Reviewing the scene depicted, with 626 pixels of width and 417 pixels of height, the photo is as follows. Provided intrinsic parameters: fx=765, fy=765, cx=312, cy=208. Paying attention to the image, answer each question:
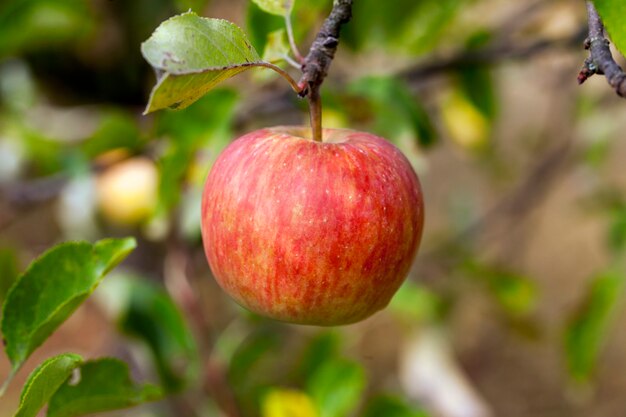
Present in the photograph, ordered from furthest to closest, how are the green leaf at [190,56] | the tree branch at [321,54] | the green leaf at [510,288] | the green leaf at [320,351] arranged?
the green leaf at [510,288], the green leaf at [320,351], the tree branch at [321,54], the green leaf at [190,56]

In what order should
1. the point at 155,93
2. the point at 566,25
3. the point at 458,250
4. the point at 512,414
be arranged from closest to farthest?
the point at 155,93
the point at 566,25
the point at 458,250
the point at 512,414

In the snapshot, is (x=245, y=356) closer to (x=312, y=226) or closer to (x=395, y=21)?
(x=395, y=21)

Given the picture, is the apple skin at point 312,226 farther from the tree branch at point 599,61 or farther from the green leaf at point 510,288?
the green leaf at point 510,288

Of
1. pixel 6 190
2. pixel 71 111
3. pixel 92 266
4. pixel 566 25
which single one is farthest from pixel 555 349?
pixel 92 266


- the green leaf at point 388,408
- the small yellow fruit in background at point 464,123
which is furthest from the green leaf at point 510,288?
the green leaf at point 388,408

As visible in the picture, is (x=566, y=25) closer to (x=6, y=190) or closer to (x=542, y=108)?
(x=6, y=190)

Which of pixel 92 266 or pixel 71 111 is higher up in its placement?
pixel 92 266
